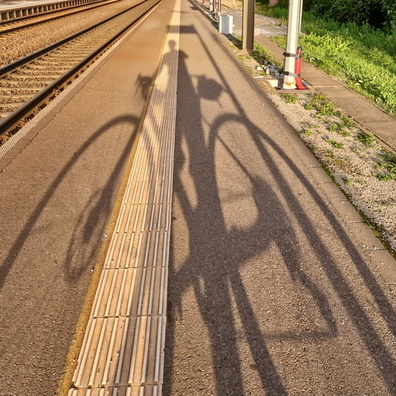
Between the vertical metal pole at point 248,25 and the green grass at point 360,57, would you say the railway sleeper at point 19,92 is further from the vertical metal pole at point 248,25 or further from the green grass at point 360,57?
the vertical metal pole at point 248,25

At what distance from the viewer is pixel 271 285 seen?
3.46 meters

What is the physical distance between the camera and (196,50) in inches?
593

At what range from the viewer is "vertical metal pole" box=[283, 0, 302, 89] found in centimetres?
929

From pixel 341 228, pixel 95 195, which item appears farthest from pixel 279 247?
pixel 95 195

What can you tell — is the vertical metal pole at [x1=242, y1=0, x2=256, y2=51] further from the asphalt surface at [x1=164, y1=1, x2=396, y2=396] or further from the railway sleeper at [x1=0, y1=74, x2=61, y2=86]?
the asphalt surface at [x1=164, y1=1, x2=396, y2=396]

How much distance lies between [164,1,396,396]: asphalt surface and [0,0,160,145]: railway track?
3632 mm

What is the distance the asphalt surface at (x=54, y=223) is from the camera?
290 cm

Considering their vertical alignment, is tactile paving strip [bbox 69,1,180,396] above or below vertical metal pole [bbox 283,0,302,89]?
below

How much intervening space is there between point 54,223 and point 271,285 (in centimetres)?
233

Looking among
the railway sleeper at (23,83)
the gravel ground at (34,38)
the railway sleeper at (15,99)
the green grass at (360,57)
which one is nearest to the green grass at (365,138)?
the green grass at (360,57)

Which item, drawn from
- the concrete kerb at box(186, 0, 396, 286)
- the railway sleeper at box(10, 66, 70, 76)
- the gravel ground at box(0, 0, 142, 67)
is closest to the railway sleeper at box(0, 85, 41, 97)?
the railway sleeper at box(10, 66, 70, 76)

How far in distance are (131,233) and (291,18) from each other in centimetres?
728

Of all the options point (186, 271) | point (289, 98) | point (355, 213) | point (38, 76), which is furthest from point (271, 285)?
point (38, 76)

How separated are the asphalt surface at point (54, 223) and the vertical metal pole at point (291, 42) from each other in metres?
3.43
